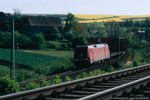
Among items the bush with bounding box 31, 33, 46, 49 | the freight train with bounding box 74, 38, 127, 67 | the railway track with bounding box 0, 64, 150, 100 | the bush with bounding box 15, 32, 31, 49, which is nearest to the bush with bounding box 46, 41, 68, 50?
the bush with bounding box 31, 33, 46, 49

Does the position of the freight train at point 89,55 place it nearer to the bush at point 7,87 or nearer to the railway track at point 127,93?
the bush at point 7,87

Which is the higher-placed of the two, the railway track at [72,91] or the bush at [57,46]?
the railway track at [72,91]

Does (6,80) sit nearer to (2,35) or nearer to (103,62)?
(103,62)

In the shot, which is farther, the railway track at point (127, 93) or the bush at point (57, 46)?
the bush at point (57, 46)

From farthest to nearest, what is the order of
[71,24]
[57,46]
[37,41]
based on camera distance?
[71,24] < [57,46] < [37,41]

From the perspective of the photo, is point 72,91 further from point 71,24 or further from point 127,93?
point 71,24

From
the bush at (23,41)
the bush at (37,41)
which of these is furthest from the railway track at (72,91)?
the bush at (37,41)

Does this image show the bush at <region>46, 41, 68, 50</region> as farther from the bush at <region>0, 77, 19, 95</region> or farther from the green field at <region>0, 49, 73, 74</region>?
the bush at <region>0, 77, 19, 95</region>

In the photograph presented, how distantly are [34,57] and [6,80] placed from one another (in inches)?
1138


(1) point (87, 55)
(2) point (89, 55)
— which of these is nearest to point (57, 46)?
(2) point (89, 55)

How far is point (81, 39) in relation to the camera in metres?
53.9

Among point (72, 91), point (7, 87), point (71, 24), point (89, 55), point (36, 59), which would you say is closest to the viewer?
point (72, 91)

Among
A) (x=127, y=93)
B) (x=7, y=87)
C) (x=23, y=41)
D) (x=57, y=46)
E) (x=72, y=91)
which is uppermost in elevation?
(x=127, y=93)

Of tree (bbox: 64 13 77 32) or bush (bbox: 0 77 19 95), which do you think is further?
A: tree (bbox: 64 13 77 32)
